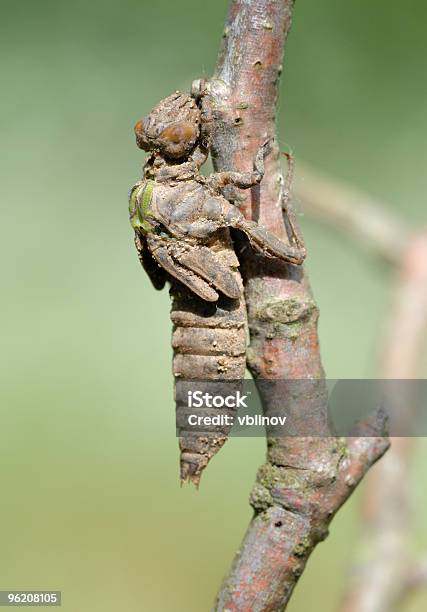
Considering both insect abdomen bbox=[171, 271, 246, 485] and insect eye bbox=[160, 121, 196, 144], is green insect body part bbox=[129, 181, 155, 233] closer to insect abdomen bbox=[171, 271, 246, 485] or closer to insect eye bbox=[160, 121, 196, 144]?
insect eye bbox=[160, 121, 196, 144]

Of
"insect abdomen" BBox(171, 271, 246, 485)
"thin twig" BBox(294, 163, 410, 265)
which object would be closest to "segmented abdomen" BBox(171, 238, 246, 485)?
"insect abdomen" BBox(171, 271, 246, 485)

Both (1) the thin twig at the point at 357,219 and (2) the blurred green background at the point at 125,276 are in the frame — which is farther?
(2) the blurred green background at the point at 125,276

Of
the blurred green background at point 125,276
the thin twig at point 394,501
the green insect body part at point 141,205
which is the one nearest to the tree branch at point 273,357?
the green insect body part at point 141,205

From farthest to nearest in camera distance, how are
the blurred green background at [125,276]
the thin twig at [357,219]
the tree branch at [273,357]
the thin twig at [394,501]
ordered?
1. the blurred green background at [125,276]
2. the thin twig at [357,219]
3. the thin twig at [394,501]
4. the tree branch at [273,357]

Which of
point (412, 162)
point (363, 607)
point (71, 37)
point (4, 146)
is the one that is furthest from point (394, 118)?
point (363, 607)

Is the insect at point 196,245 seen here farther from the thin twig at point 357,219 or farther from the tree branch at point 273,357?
the thin twig at point 357,219

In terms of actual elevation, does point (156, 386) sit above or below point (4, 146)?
below

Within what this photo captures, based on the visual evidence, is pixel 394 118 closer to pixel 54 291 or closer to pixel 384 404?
pixel 54 291
